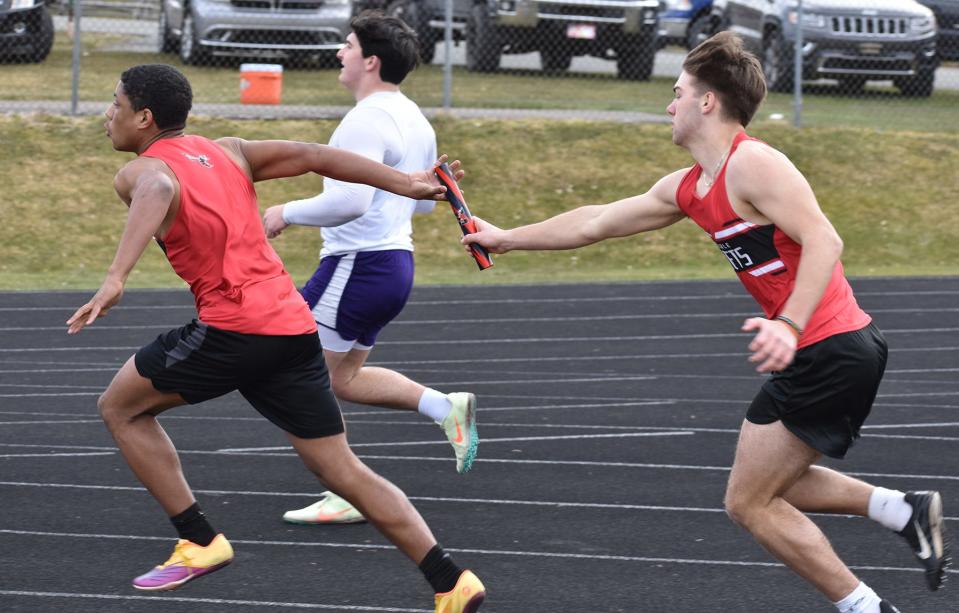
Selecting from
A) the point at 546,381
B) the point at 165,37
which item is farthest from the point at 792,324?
the point at 165,37

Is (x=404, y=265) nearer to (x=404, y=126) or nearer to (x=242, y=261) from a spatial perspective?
(x=404, y=126)

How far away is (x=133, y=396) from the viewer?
493 centimetres

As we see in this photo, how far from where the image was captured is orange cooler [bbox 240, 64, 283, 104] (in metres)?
15.8

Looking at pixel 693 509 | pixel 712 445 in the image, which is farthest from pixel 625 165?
pixel 693 509

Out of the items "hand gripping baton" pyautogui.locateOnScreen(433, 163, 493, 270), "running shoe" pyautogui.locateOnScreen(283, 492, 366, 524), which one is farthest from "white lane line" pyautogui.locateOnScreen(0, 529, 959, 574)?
"hand gripping baton" pyautogui.locateOnScreen(433, 163, 493, 270)

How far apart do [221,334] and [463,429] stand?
5.59ft

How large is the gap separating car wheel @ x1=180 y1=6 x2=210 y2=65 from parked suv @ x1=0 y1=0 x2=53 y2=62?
147 cm

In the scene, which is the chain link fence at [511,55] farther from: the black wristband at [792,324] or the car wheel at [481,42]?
the black wristband at [792,324]

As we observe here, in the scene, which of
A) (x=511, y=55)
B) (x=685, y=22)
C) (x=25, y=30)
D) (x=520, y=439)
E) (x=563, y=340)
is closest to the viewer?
(x=520, y=439)

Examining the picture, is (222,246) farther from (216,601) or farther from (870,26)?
(870,26)

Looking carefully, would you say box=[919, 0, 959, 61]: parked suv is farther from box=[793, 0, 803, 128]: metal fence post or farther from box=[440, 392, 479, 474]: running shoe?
box=[440, 392, 479, 474]: running shoe

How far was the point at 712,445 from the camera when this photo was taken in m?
7.62

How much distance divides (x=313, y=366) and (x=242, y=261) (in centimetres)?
41

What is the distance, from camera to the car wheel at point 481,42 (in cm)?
1728
